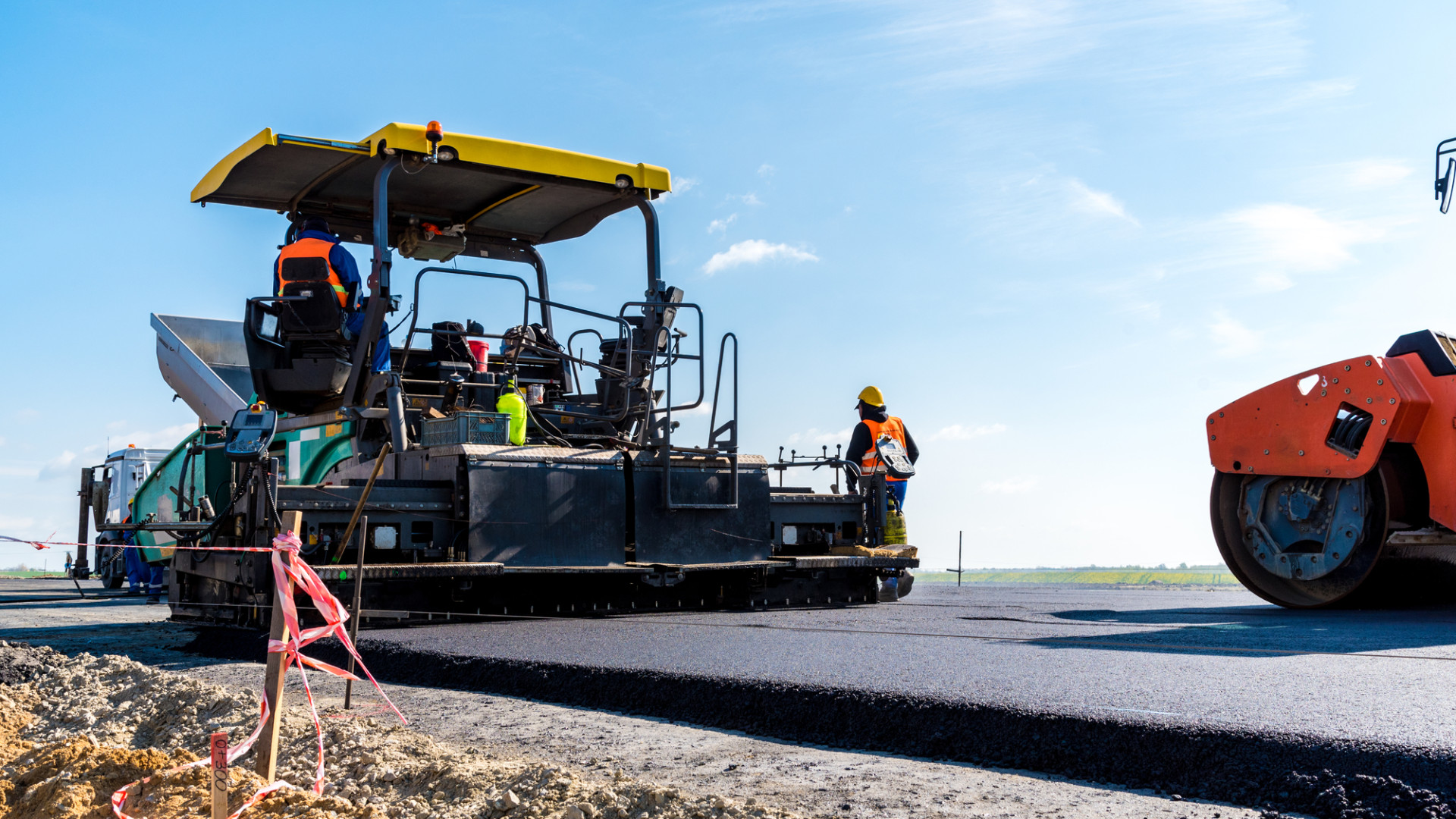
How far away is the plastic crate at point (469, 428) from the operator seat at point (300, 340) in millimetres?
664

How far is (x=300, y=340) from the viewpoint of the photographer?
22.5 ft

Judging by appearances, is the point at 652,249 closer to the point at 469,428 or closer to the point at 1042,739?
the point at 469,428

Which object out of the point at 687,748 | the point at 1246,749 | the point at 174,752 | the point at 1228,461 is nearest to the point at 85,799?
the point at 174,752

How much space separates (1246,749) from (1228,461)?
5.90 metres

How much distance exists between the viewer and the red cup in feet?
23.5

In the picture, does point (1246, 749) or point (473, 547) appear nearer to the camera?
point (1246, 749)

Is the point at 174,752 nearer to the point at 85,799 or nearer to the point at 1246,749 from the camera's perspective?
the point at 85,799

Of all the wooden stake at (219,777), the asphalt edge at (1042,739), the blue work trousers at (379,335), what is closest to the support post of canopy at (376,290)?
the blue work trousers at (379,335)

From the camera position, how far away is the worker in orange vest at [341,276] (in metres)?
6.71

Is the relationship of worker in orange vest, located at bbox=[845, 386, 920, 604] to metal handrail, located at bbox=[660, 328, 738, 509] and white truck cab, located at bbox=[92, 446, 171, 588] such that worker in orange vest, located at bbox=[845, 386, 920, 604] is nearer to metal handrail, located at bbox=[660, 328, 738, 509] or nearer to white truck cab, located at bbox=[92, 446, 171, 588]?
metal handrail, located at bbox=[660, 328, 738, 509]

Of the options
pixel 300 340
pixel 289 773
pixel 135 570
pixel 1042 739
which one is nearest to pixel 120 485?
pixel 135 570

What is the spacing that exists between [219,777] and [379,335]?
15.0 ft

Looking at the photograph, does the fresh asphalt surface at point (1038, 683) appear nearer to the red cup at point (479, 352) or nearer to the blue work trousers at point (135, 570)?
the red cup at point (479, 352)

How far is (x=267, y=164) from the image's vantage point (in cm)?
666
